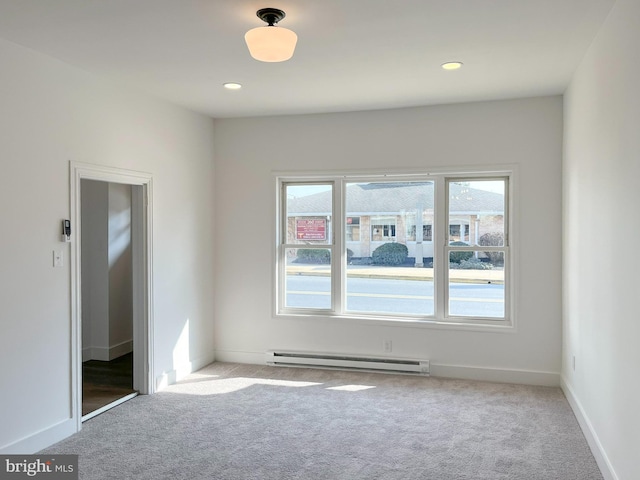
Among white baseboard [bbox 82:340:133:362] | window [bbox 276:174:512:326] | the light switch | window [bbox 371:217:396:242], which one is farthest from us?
white baseboard [bbox 82:340:133:362]

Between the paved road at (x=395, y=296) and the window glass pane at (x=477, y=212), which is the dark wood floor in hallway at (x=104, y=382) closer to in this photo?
the paved road at (x=395, y=296)

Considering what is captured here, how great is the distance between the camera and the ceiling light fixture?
2.64 m

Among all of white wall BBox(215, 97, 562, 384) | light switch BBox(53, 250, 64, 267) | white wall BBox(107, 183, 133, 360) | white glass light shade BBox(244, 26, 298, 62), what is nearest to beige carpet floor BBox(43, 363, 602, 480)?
white wall BBox(215, 97, 562, 384)

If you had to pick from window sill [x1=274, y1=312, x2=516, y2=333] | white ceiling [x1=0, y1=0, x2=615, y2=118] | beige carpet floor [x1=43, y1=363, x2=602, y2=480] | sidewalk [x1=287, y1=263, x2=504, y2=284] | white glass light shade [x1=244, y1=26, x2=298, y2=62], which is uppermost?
white ceiling [x1=0, y1=0, x2=615, y2=118]

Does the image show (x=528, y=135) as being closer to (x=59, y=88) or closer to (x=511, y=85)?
(x=511, y=85)

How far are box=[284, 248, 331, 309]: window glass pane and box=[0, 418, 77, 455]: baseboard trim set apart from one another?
97.9 inches

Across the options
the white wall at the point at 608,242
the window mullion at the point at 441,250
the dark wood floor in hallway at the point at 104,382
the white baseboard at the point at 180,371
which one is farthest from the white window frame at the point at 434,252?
the dark wood floor in hallway at the point at 104,382

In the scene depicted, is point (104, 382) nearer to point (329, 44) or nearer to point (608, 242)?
point (329, 44)

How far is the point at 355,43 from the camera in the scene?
3.27 m

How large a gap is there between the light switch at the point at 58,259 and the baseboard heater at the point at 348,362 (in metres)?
2.49

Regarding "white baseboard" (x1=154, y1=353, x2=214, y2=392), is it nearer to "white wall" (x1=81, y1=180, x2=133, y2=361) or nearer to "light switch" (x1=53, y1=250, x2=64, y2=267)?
"white wall" (x1=81, y1=180, x2=133, y2=361)

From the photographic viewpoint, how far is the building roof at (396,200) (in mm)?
4992

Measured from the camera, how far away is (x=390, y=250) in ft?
17.5

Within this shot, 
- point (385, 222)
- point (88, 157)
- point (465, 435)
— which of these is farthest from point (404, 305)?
point (88, 157)
